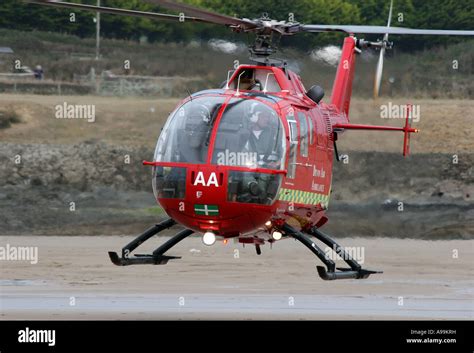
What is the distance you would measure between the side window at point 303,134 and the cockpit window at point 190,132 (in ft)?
4.20

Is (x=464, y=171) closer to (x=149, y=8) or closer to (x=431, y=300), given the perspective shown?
(x=149, y=8)

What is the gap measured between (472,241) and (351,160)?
336 cm

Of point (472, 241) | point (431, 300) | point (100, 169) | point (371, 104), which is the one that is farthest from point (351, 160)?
point (431, 300)

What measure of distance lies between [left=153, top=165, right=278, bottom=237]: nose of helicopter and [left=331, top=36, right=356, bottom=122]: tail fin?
427cm

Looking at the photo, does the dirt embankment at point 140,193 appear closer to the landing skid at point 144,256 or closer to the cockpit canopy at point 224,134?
the landing skid at point 144,256

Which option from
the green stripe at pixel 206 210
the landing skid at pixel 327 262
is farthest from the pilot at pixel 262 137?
the landing skid at pixel 327 262

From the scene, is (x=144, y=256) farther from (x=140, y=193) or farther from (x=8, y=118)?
(x=8, y=118)

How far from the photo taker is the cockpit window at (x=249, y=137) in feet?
61.8

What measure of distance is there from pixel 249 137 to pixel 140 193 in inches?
484

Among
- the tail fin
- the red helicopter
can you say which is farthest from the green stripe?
the tail fin

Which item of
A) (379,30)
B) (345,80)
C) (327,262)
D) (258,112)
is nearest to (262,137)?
(258,112)

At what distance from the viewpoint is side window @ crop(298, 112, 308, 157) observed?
65.9 ft

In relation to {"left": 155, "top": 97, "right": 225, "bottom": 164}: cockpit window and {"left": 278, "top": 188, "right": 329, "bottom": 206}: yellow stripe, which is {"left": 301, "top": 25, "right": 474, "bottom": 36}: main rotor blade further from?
{"left": 155, "top": 97, "right": 225, "bottom": 164}: cockpit window

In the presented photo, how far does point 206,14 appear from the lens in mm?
18203
